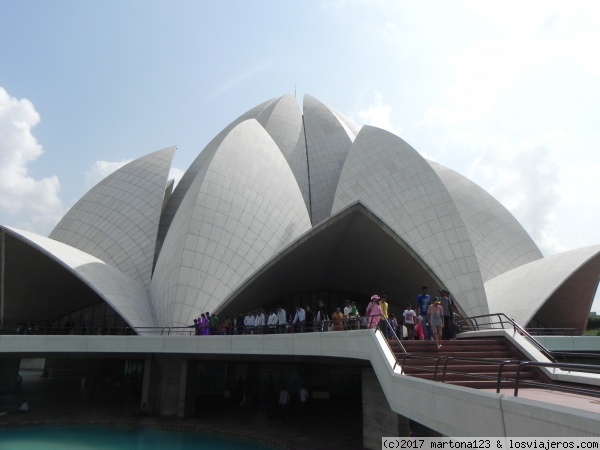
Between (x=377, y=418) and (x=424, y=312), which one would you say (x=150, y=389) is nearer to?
(x=377, y=418)

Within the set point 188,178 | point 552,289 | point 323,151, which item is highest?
point 323,151

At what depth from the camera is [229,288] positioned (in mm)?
17906

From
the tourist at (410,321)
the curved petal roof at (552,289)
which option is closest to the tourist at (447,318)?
the tourist at (410,321)

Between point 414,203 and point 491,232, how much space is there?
7273 mm

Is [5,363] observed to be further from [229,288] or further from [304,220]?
[304,220]

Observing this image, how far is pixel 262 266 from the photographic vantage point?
17469mm

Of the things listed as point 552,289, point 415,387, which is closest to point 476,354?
point 415,387

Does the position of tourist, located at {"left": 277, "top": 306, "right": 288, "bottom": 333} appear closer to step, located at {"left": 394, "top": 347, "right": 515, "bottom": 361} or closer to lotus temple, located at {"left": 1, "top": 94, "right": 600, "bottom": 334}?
lotus temple, located at {"left": 1, "top": 94, "right": 600, "bottom": 334}

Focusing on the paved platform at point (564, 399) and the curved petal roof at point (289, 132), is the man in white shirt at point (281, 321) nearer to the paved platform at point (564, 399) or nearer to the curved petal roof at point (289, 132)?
the paved platform at point (564, 399)

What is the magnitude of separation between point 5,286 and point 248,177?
13871mm

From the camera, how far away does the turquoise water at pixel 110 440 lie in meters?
12.3

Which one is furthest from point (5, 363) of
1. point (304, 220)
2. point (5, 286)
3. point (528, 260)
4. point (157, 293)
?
point (528, 260)

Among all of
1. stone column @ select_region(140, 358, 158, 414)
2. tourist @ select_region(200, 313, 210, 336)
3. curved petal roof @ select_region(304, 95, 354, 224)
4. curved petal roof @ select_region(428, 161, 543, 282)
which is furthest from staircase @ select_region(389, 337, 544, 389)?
curved petal roof @ select_region(304, 95, 354, 224)

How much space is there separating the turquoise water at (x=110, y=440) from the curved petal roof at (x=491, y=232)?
16133 mm
